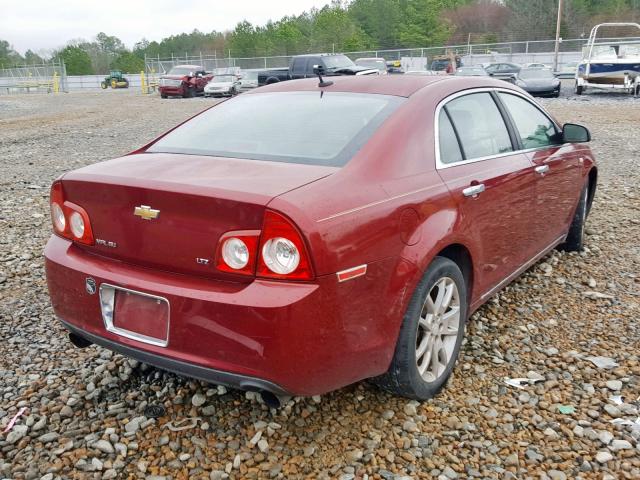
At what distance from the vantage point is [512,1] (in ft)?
250

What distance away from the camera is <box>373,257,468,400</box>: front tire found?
2664mm

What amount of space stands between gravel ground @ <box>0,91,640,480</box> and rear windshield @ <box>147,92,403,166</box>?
3.92 feet

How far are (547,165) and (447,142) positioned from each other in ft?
4.04

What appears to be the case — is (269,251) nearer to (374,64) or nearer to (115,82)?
(374,64)

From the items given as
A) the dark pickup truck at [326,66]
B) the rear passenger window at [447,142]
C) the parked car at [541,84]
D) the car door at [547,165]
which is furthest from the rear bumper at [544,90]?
the rear passenger window at [447,142]

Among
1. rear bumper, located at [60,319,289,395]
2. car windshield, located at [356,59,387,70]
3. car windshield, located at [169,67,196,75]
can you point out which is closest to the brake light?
rear bumper, located at [60,319,289,395]

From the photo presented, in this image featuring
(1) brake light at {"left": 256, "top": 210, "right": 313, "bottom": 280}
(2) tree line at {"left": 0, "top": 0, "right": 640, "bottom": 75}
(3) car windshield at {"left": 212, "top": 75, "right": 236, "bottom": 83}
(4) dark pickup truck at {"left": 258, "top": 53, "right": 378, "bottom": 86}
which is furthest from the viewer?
(2) tree line at {"left": 0, "top": 0, "right": 640, "bottom": 75}

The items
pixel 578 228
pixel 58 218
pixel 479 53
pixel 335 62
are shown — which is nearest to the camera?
pixel 58 218

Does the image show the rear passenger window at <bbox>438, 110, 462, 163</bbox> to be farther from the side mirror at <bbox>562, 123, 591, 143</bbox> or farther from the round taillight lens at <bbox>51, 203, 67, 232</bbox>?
the round taillight lens at <bbox>51, 203, 67, 232</bbox>

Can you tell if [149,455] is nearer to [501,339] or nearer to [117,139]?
[501,339]

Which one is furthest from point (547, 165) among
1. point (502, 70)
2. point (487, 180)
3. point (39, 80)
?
point (39, 80)

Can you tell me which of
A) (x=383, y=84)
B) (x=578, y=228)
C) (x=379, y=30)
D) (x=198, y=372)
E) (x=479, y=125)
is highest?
(x=379, y=30)

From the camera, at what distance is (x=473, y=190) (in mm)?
3076

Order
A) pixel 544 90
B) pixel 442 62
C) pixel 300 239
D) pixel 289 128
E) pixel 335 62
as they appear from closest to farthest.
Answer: pixel 300 239, pixel 289 128, pixel 544 90, pixel 335 62, pixel 442 62
